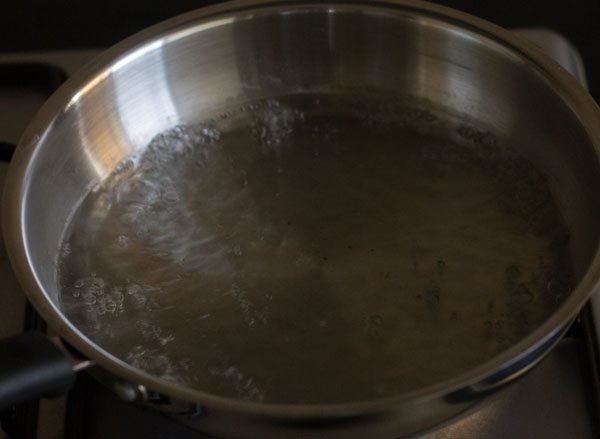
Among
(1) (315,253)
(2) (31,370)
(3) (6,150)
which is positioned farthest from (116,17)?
(2) (31,370)

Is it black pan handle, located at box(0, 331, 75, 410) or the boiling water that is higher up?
black pan handle, located at box(0, 331, 75, 410)

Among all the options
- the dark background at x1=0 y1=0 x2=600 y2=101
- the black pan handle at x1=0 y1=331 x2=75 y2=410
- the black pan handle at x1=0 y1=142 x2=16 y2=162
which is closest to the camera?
the black pan handle at x1=0 y1=331 x2=75 y2=410

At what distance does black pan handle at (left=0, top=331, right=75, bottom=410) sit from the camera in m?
0.43

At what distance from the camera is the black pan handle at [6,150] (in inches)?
28.3

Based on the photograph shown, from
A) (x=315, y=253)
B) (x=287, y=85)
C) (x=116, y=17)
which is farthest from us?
(x=116, y=17)

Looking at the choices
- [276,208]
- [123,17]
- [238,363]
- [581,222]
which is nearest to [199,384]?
[238,363]

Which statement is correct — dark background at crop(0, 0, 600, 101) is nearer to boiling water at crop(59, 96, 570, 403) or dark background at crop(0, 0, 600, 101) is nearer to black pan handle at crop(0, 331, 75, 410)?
boiling water at crop(59, 96, 570, 403)

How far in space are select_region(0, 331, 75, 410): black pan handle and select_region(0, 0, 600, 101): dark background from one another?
0.51 m

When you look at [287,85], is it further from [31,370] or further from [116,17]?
[31,370]

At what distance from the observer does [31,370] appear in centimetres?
44

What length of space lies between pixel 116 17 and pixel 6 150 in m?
0.24

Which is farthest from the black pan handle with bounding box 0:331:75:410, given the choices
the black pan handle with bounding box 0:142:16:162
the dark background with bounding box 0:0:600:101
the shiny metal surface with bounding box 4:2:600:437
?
the dark background with bounding box 0:0:600:101

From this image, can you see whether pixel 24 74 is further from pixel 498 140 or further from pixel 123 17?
pixel 498 140

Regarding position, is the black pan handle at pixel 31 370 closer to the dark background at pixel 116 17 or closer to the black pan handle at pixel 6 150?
the black pan handle at pixel 6 150
